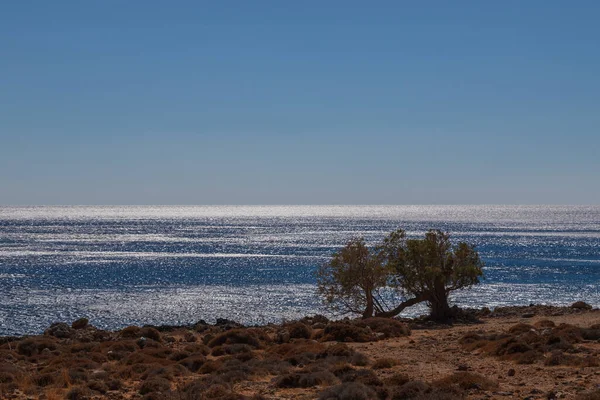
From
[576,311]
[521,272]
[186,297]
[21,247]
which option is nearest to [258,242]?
[21,247]

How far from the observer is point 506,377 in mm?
20172

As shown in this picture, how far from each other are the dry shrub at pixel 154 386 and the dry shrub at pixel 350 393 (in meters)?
4.64

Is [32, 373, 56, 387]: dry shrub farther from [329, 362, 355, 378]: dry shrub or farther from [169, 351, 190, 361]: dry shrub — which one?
[329, 362, 355, 378]: dry shrub

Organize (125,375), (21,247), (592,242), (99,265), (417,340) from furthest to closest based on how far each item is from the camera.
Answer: (592,242)
(21,247)
(99,265)
(417,340)
(125,375)

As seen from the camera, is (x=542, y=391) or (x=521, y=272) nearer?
(x=542, y=391)

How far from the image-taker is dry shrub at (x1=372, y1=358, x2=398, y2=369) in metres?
22.6

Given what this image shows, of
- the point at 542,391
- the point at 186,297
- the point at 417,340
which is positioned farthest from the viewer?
the point at 186,297

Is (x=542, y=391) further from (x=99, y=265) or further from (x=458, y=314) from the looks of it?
(x=99, y=265)

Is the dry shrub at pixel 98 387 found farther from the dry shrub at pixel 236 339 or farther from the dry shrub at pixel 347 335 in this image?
the dry shrub at pixel 347 335

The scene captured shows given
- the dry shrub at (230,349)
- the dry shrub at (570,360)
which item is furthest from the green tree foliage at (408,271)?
the dry shrub at (570,360)

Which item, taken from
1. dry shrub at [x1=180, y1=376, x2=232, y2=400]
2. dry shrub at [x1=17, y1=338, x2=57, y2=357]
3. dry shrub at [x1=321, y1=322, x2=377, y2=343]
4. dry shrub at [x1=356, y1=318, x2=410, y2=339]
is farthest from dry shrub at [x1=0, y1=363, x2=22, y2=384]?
dry shrub at [x1=356, y1=318, x2=410, y2=339]

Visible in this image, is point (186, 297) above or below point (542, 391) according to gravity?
below

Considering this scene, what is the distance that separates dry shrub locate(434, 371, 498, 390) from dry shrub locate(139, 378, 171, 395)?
7.39 m

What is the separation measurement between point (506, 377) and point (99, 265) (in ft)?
335
